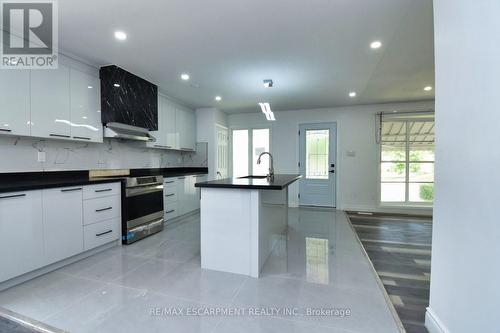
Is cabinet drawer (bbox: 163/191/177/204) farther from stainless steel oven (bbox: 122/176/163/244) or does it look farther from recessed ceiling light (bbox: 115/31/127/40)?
recessed ceiling light (bbox: 115/31/127/40)

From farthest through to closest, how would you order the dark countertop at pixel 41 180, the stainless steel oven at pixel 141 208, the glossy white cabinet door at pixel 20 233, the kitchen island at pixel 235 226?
the stainless steel oven at pixel 141 208 < the kitchen island at pixel 235 226 < the dark countertop at pixel 41 180 < the glossy white cabinet door at pixel 20 233

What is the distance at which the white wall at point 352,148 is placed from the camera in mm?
5264

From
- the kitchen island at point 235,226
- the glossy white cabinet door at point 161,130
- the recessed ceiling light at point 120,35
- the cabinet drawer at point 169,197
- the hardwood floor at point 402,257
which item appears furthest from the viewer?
the glossy white cabinet door at point 161,130

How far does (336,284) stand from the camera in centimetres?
205

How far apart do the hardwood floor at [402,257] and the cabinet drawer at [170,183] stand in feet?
10.6

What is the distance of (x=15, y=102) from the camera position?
7.32 feet

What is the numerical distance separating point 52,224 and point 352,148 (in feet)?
18.1

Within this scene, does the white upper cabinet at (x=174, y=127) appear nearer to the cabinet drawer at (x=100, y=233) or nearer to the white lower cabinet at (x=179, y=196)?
the white lower cabinet at (x=179, y=196)

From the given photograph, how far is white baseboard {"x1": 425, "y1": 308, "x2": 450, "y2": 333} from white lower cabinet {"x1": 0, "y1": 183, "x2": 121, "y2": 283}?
3248 millimetres

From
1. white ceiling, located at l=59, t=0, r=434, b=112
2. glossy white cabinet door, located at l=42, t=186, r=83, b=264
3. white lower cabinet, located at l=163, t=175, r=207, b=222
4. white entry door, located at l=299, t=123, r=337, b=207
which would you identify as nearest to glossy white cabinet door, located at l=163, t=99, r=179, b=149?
white ceiling, located at l=59, t=0, r=434, b=112

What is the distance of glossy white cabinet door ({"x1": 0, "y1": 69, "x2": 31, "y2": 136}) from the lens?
7.05 ft

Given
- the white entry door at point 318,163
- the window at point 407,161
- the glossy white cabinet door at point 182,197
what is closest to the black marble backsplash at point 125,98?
→ the glossy white cabinet door at point 182,197

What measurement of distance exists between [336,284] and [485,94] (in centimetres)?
176

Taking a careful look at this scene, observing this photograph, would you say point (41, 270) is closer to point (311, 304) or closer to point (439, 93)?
point (311, 304)
